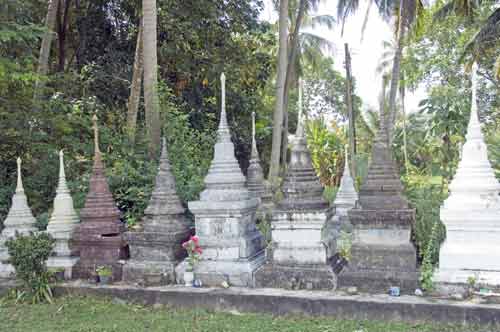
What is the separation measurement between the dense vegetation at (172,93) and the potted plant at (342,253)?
2.85 feet

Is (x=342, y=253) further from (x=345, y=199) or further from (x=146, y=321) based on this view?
(x=146, y=321)

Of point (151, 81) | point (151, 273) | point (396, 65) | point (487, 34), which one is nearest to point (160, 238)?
point (151, 273)

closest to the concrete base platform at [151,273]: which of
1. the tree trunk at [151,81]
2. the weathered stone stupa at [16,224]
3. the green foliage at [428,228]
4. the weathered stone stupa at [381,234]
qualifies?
the weathered stone stupa at [16,224]

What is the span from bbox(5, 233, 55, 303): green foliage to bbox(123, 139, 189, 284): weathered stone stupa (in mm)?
1004

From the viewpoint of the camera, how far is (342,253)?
5.97 metres

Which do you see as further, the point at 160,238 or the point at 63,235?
the point at 63,235

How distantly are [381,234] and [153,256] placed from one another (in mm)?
2880

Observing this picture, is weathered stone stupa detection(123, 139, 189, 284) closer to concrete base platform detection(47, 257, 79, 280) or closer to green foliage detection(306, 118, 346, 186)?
concrete base platform detection(47, 257, 79, 280)

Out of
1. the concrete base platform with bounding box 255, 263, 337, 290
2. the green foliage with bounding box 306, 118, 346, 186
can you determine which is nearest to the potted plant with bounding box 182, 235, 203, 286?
the concrete base platform with bounding box 255, 263, 337, 290

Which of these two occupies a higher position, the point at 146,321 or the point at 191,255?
the point at 191,255

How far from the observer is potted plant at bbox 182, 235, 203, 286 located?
18.5 ft

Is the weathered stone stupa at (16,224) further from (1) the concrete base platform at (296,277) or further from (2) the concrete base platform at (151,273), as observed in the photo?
(1) the concrete base platform at (296,277)

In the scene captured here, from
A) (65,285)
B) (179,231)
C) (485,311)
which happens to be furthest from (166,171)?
(485,311)

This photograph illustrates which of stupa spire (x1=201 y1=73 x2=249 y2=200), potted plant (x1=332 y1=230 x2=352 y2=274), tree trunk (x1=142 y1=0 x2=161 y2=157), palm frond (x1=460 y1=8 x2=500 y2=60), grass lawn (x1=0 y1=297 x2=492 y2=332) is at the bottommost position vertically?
grass lawn (x1=0 y1=297 x2=492 y2=332)
